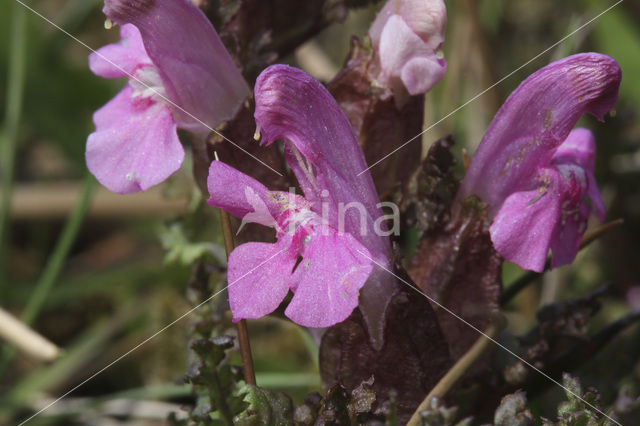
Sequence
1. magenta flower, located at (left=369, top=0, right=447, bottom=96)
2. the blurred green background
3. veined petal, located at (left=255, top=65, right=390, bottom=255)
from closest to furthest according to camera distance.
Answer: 1. veined petal, located at (left=255, top=65, right=390, bottom=255)
2. magenta flower, located at (left=369, top=0, right=447, bottom=96)
3. the blurred green background

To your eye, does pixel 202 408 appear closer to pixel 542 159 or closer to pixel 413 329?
pixel 413 329

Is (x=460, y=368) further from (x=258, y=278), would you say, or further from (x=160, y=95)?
(x=160, y=95)

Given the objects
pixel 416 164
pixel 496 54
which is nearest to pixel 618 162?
pixel 496 54

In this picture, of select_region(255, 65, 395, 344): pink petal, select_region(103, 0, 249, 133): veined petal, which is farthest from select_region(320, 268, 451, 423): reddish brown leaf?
select_region(103, 0, 249, 133): veined petal

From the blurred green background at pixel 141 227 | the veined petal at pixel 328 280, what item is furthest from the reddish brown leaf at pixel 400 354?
the blurred green background at pixel 141 227

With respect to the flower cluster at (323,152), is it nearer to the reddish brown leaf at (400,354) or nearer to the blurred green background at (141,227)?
the reddish brown leaf at (400,354)

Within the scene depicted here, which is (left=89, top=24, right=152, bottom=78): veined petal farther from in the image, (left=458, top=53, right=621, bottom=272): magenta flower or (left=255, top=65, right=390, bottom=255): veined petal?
(left=458, top=53, right=621, bottom=272): magenta flower
